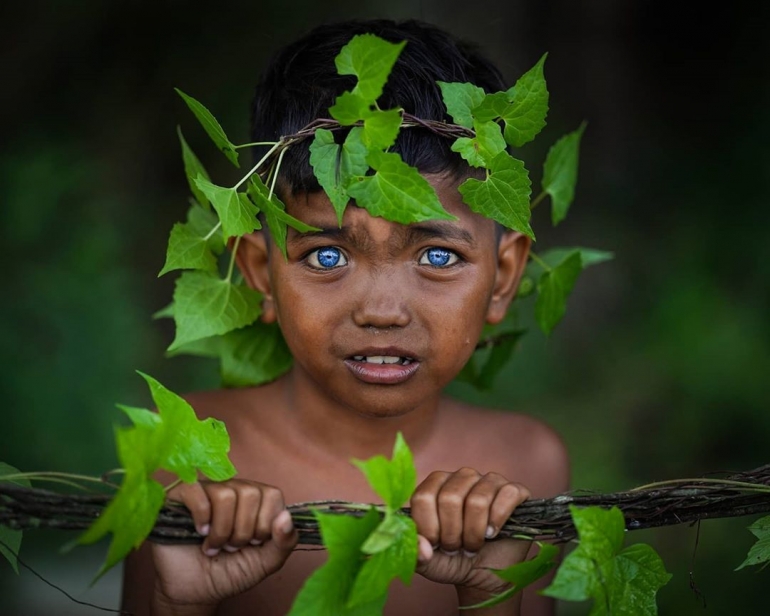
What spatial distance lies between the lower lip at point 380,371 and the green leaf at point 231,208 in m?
0.35

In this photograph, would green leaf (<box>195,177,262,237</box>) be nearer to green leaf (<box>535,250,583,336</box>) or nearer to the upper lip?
the upper lip

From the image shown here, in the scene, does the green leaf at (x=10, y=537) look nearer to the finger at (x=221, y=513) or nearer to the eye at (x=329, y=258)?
the finger at (x=221, y=513)

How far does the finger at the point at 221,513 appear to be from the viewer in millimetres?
1722

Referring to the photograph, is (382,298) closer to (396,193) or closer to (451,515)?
(396,193)

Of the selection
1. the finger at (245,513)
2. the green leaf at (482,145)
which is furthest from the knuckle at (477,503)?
the green leaf at (482,145)

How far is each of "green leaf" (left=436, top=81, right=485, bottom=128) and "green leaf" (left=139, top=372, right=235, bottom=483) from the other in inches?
27.4

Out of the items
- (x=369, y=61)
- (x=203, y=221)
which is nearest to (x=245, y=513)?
(x=369, y=61)

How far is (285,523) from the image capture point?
1.68 m

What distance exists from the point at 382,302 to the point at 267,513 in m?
0.46

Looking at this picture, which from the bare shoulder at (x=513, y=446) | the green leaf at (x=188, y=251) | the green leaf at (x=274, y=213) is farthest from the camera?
the bare shoulder at (x=513, y=446)

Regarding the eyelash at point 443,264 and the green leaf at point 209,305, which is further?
the green leaf at point 209,305

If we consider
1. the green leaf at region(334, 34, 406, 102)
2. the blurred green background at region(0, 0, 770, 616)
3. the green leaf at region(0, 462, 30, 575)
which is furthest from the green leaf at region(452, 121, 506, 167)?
the blurred green background at region(0, 0, 770, 616)

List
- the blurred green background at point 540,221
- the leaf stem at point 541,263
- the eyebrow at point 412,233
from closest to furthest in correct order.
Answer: the eyebrow at point 412,233
the leaf stem at point 541,263
the blurred green background at point 540,221

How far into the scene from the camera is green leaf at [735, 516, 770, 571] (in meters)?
1.81
